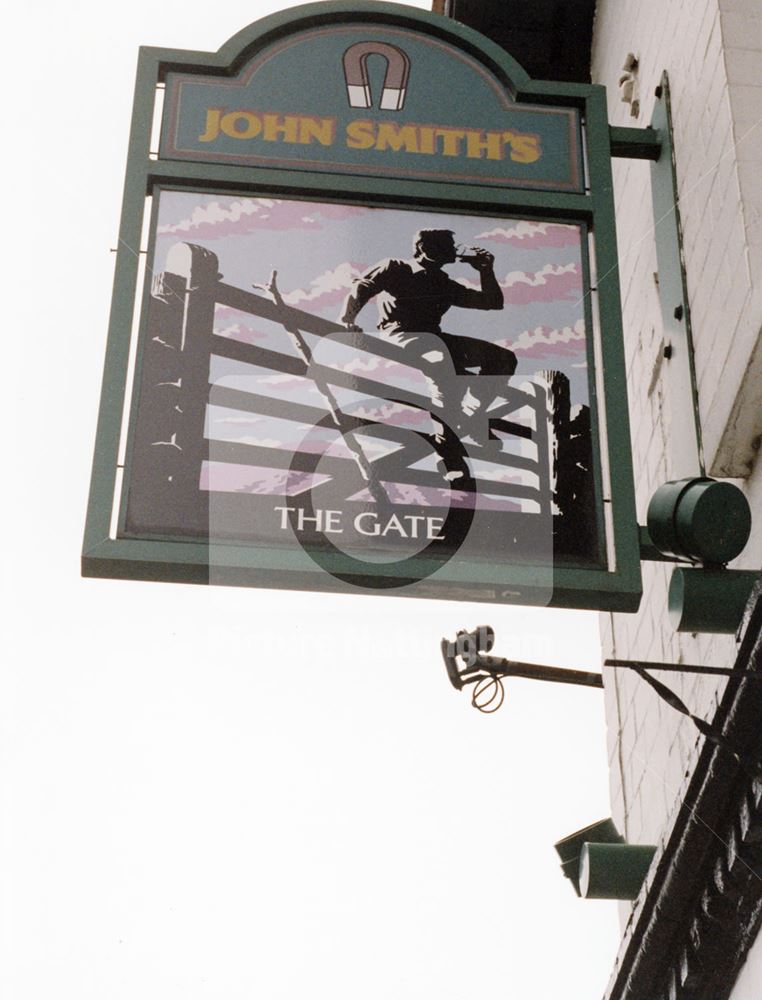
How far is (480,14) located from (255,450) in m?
5.16

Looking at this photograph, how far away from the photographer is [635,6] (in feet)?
23.9

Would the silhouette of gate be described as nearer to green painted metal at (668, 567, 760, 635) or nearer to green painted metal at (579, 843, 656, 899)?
green painted metal at (668, 567, 760, 635)

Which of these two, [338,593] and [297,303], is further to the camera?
[297,303]

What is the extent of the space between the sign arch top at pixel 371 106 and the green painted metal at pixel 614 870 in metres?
2.44

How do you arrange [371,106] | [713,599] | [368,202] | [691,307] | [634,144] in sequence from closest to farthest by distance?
[713,599], [368,202], [691,307], [371,106], [634,144]

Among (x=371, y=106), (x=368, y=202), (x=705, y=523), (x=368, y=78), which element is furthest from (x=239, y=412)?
(x=368, y=78)

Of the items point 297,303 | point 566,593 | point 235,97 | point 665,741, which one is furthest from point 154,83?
point 665,741

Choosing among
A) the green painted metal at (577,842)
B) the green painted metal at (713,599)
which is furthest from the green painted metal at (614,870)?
the green painted metal at (713,599)

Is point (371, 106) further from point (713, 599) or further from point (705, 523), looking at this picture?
point (713, 599)

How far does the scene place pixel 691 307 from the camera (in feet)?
17.6

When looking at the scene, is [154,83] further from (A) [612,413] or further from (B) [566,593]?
(B) [566,593]

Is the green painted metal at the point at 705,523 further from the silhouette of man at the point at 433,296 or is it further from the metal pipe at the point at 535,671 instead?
the silhouette of man at the point at 433,296

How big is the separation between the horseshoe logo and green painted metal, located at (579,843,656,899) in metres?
2.91

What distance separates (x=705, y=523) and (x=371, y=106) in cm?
221
